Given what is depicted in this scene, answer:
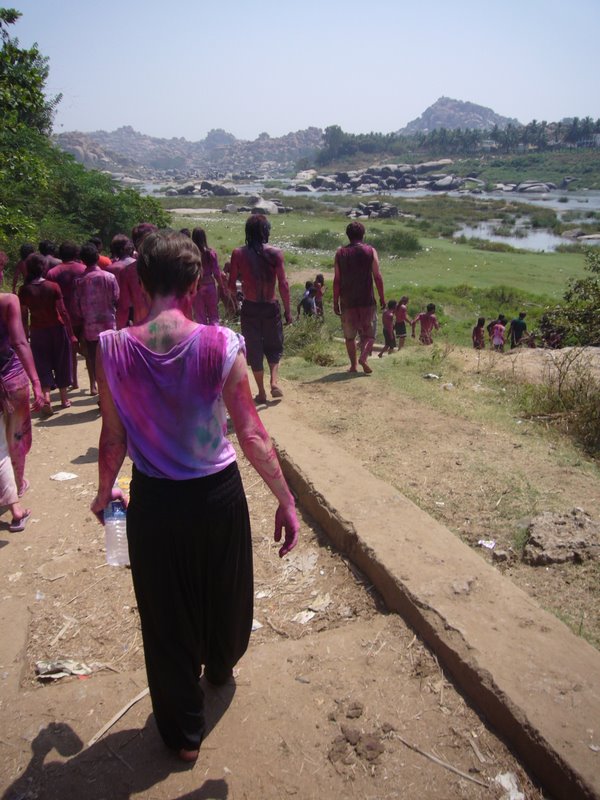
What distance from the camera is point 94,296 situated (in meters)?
5.38

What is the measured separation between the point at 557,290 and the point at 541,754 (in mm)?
21967

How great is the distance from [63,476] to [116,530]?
8.87 feet

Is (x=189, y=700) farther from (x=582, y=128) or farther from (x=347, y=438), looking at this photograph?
(x=582, y=128)

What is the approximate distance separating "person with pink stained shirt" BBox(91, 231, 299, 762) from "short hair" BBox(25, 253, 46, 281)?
3897mm

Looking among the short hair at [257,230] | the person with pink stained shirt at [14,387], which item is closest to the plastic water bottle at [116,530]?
the person with pink stained shirt at [14,387]

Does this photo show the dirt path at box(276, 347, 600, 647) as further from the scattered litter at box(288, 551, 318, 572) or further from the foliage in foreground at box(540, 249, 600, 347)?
the foliage in foreground at box(540, 249, 600, 347)

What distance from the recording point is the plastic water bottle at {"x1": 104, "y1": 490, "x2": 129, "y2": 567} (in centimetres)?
200

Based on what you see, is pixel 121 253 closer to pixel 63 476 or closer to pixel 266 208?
pixel 63 476

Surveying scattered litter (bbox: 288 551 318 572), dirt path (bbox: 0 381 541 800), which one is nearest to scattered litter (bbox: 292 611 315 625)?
dirt path (bbox: 0 381 541 800)

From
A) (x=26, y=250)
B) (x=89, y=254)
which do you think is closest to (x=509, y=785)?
(x=89, y=254)

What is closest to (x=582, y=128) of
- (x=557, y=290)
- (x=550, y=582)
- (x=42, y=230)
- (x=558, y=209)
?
(x=558, y=209)

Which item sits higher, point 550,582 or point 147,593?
point 147,593

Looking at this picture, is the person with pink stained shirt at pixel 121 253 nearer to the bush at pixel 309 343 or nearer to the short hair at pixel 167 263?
the bush at pixel 309 343

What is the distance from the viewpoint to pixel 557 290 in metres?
21.7
